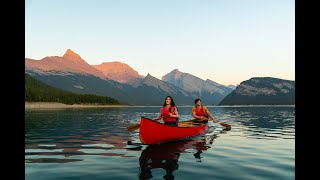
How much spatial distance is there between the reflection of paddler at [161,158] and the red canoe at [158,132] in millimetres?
479

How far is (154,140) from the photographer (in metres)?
19.4

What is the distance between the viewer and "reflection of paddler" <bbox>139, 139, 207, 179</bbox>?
12.2 metres

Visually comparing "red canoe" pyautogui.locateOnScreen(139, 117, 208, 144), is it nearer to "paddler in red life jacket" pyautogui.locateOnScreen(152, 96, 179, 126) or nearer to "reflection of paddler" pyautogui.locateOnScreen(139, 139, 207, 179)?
"reflection of paddler" pyautogui.locateOnScreen(139, 139, 207, 179)

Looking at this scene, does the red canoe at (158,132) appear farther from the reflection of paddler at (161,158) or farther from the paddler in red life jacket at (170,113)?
the paddler in red life jacket at (170,113)

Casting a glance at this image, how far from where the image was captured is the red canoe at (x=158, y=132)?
18.4m

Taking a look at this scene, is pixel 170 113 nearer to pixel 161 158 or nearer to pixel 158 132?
pixel 158 132

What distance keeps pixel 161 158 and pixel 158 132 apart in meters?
4.26

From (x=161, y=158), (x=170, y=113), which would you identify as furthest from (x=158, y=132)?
(x=161, y=158)

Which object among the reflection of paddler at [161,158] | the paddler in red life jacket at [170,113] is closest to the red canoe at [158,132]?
the reflection of paddler at [161,158]

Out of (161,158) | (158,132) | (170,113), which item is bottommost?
(161,158)

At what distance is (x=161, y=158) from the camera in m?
15.2

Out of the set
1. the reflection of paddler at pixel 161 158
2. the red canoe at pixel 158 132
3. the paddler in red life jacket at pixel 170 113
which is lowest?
the reflection of paddler at pixel 161 158
